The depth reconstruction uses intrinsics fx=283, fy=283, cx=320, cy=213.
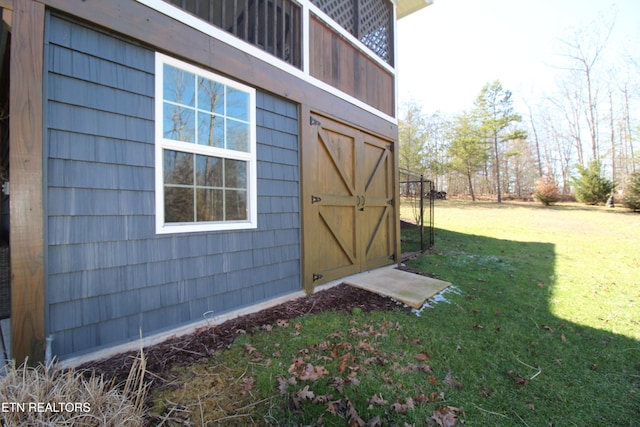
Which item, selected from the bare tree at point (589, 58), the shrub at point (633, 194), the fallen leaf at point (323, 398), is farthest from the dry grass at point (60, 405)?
→ the bare tree at point (589, 58)

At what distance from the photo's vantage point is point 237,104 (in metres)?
3.04

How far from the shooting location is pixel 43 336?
6.18 ft

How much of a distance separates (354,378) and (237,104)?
9.20ft

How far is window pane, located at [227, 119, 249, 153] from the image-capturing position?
2971mm

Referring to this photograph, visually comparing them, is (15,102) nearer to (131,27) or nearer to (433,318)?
(131,27)

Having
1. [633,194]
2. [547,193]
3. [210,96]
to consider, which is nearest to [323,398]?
[210,96]

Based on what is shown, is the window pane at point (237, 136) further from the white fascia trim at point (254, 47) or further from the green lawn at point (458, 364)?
the green lawn at point (458, 364)

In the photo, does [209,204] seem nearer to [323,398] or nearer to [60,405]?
[60,405]

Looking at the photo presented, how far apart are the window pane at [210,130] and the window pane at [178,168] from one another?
0.23m

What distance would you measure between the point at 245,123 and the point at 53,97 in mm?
1555

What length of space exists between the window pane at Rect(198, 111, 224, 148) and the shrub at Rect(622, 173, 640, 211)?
20739 millimetres

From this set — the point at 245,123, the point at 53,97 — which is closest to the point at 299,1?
the point at 245,123

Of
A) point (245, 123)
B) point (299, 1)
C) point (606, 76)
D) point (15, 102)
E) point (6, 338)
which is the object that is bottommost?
point (6, 338)

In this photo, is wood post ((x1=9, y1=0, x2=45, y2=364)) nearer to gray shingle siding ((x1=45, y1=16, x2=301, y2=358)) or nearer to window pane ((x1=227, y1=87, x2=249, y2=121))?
gray shingle siding ((x1=45, y1=16, x2=301, y2=358))
